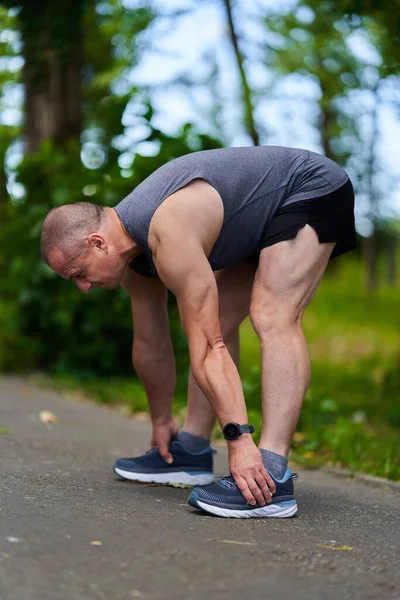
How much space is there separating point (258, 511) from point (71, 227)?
1.24 meters

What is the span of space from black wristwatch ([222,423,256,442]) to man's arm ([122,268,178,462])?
825 millimetres

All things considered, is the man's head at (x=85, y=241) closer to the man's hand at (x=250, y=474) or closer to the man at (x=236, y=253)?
the man at (x=236, y=253)

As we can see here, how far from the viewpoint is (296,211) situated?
10.9 ft

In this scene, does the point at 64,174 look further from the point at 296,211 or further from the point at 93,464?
the point at 296,211

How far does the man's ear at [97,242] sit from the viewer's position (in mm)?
3287

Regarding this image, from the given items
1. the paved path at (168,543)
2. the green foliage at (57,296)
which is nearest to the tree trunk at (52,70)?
the green foliage at (57,296)

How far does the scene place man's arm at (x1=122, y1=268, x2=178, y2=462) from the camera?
3.75 meters

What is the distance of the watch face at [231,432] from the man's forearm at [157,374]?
33.5 inches

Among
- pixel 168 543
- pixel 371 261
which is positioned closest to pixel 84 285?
pixel 168 543

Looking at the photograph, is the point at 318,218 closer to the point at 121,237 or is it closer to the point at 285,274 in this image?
the point at 285,274

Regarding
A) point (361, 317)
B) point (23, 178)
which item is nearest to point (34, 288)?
point (23, 178)

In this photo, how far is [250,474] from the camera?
3.03 metres

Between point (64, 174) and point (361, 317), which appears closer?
point (64, 174)

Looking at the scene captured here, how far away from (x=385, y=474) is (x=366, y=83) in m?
8.08
